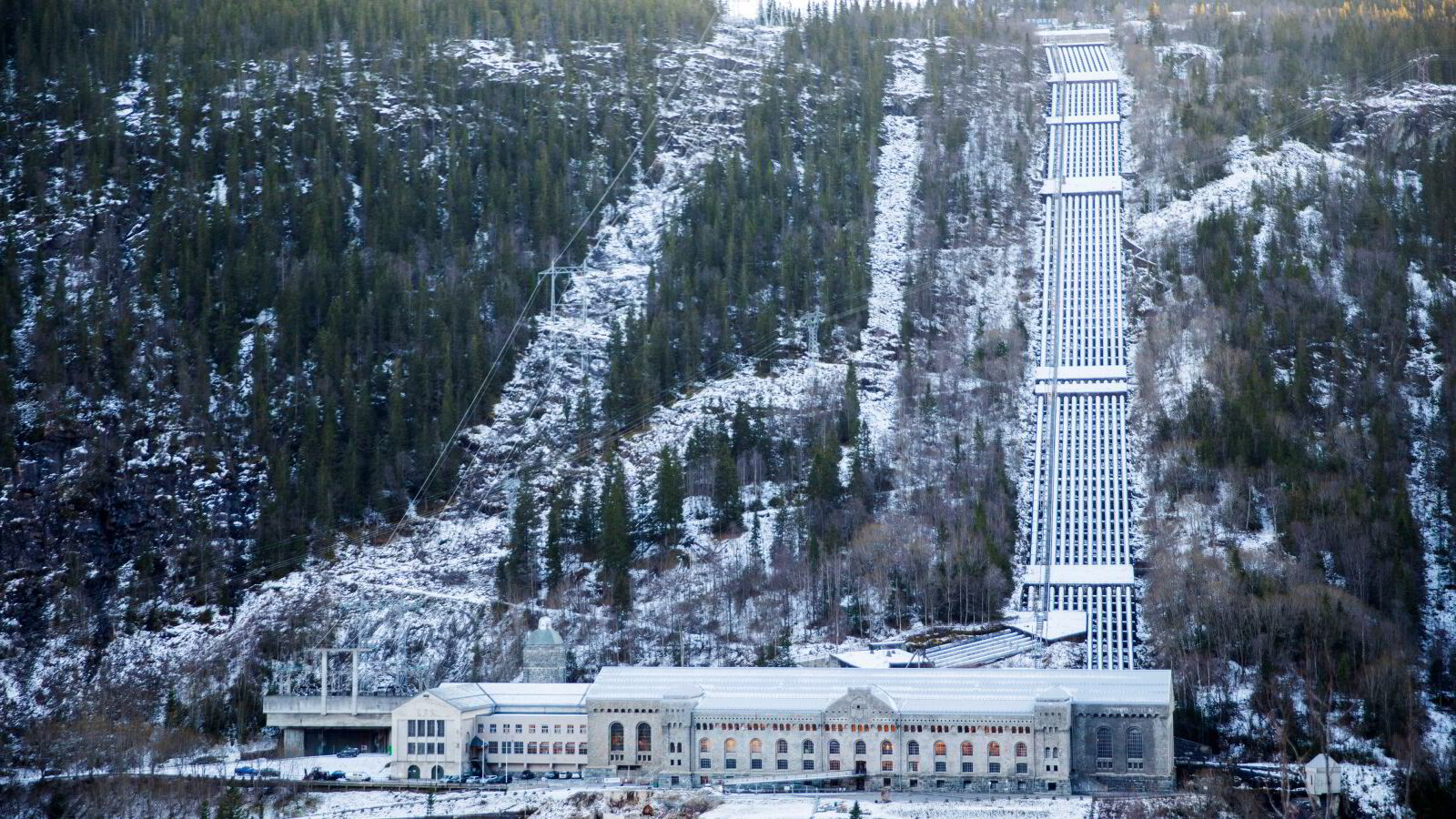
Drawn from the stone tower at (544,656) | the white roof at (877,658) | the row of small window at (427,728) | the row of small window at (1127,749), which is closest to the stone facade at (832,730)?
the row of small window at (1127,749)

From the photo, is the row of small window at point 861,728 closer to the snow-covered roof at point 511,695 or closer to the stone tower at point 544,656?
the snow-covered roof at point 511,695

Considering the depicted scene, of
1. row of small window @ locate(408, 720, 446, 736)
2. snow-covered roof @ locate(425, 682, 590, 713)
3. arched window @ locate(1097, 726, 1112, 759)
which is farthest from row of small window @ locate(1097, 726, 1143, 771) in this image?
row of small window @ locate(408, 720, 446, 736)

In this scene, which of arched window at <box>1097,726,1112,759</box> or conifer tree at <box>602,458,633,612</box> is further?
conifer tree at <box>602,458,633,612</box>

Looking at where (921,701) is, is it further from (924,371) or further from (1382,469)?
(924,371)

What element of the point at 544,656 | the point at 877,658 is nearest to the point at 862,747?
the point at 877,658

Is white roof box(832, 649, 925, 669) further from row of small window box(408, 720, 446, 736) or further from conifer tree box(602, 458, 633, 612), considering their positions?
row of small window box(408, 720, 446, 736)

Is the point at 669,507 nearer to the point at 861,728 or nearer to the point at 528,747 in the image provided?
the point at 528,747
